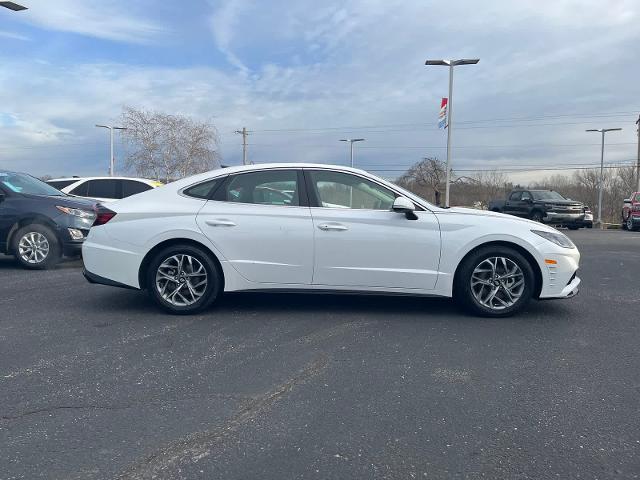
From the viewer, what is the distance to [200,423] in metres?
3.10

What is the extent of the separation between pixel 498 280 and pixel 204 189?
310cm

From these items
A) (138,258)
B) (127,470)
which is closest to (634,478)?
(127,470)

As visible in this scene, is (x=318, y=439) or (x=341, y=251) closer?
(x=318, y=439)

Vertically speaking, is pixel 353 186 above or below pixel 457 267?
above

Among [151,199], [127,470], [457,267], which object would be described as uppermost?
[151,199]

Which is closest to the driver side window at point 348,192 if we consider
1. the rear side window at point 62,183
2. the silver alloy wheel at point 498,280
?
the silver alloy wheel at point 498,280

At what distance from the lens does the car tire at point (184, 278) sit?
17.7 feet

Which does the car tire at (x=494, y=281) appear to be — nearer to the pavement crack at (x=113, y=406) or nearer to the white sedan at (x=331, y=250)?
the white sedan at (x=331, y=250)

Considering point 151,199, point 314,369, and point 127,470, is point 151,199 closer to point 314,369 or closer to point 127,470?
point 314,369

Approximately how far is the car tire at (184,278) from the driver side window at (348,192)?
1303 millimetres

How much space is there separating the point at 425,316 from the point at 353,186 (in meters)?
1.50

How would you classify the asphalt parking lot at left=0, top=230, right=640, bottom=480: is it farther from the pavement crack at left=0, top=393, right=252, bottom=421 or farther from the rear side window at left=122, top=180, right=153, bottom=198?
the rear side window at left=122, top=180, right=153, bottom=198

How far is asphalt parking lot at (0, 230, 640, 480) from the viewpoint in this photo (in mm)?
2711

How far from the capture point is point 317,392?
3.55 meters
